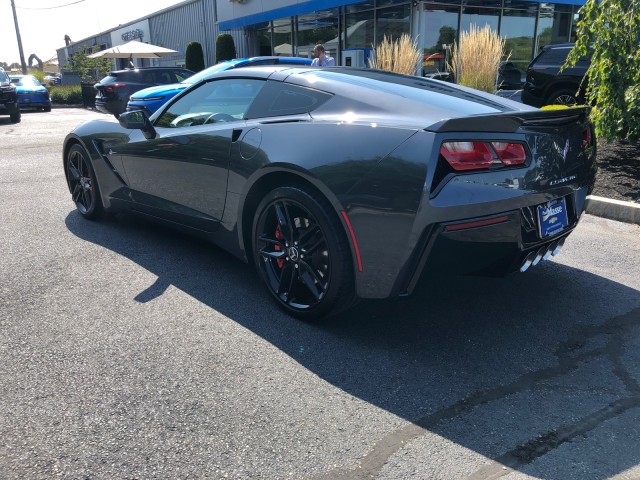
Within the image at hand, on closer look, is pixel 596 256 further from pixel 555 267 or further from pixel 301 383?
pixel 301 383

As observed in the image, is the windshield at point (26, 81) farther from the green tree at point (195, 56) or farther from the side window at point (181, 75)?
the side window at point (181, 75)

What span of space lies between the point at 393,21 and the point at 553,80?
291 inches

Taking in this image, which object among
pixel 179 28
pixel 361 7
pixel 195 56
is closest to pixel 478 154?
pixel 361 7

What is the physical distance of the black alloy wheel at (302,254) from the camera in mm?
3016

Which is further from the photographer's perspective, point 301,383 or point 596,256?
point 596,256

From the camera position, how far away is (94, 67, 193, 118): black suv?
14867 millimetres

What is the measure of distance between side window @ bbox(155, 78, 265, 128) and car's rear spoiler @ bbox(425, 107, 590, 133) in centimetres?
151

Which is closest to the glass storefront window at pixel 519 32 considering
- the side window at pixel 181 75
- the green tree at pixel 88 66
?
the side window at pixel 181 75

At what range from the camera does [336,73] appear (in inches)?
144

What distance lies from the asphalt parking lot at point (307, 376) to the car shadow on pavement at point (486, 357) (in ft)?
0.03

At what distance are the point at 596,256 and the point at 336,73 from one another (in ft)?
8.25

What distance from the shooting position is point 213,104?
159 inches

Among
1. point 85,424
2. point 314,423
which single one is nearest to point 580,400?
point 314,423

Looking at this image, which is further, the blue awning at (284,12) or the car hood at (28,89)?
the car hood at (28,89)
